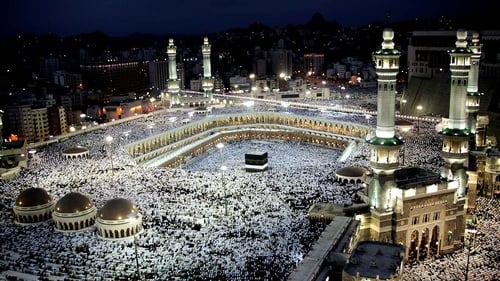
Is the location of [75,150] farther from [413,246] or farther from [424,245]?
[424,245]

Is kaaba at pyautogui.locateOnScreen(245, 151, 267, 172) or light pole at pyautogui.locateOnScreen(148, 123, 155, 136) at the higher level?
light pole at pyautogui.locateOnScreen(148, 123, 155, 136)

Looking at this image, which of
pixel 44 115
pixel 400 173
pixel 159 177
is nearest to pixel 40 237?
pixel 159 177

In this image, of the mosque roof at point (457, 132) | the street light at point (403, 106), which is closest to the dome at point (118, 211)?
the mosque roof at point (457, 132)

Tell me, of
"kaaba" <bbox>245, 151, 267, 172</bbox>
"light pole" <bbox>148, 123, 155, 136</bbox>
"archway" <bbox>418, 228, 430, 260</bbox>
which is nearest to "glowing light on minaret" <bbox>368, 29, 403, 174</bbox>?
"archway" <bbox>418, 228, 430, 260</bbox>

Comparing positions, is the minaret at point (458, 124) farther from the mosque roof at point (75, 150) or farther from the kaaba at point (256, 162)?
the mosque roof at point (75, 150)

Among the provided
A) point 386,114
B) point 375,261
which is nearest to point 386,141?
point 386,114

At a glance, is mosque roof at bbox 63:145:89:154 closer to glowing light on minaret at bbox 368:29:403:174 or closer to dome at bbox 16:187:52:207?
dome at bbox 16:187:52:207

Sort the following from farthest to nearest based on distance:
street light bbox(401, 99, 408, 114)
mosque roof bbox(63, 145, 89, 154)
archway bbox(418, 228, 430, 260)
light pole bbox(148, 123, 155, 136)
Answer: street light bbox(401, 99, 408, 114) → light pole bbox(148, 123, 155, 136) → mosque roof bbox(63, 145, 89, 154) → archway bbox(418, 228, 430, 260)

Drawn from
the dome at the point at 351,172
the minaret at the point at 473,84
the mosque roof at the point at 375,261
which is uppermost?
the minaret at the point at 473,84
